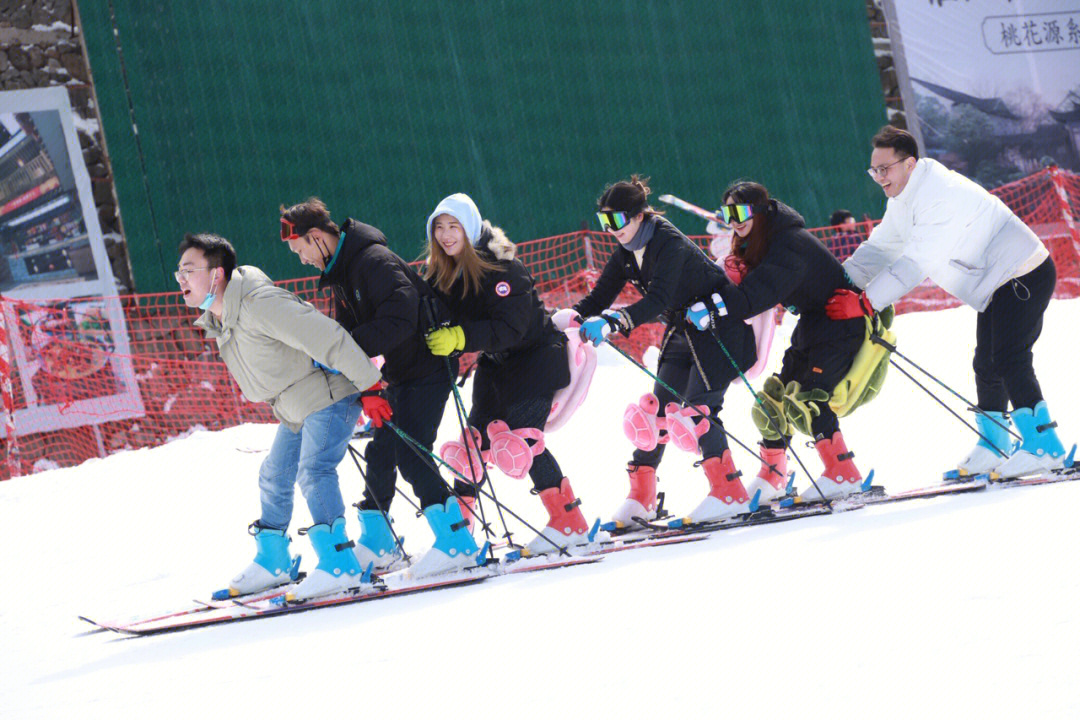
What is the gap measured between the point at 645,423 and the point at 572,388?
1.22ft

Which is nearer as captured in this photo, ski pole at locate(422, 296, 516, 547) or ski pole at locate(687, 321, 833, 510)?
ski pole at locate(422, 296, 516, 547)

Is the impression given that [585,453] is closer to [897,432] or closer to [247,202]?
[897,432]

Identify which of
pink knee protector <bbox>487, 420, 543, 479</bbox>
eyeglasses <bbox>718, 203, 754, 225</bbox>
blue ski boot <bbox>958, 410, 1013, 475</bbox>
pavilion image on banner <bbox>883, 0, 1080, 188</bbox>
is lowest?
blue ski boot <bbox>958, 410, 1013, 475</bbox>

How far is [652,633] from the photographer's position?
3.37 m

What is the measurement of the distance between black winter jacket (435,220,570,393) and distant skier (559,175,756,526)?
18 cm

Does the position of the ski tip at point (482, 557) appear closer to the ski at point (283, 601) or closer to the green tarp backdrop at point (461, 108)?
the ski at point (283, 601)

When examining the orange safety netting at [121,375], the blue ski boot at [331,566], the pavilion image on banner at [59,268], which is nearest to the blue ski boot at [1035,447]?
the blue ski boot at [331,566]

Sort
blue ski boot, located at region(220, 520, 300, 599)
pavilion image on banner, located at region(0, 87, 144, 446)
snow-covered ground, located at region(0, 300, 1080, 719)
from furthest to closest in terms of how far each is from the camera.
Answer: pavilion image on banner, located at region(0, 87, 144, 446), blue ski boot, located at region(220, 520, 300, 599), snow-covered ground, located at region(0, 300, 1080, 719)

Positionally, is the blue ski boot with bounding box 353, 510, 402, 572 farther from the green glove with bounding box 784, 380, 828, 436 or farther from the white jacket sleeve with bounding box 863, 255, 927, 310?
the white jacket sleeve with bounding box 863, 255, 927, 310

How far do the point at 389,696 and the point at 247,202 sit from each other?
9.78m

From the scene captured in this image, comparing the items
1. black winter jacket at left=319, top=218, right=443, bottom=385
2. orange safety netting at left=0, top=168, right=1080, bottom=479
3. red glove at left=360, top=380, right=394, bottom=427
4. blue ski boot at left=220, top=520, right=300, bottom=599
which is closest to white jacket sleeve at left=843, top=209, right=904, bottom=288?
black winter jacket at left=319, top=218, right=443, bottom=385

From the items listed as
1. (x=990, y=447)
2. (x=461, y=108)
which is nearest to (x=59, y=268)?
(x=461, y=108)

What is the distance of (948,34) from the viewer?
15.6 m

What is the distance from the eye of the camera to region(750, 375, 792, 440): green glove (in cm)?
546
